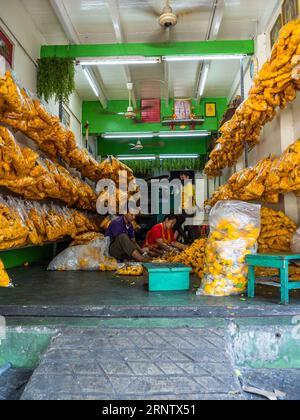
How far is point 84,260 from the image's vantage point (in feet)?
17.4

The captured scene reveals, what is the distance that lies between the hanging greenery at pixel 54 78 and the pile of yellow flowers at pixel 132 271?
12.2ft

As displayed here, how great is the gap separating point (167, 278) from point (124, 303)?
772mm

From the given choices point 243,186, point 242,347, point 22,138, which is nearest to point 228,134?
point 243,186

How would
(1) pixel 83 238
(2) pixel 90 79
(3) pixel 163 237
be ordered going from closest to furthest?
(1) pixel 83 238
(3) pixel 163 237
(2) pixel 90 79

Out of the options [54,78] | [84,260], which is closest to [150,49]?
[54,78]

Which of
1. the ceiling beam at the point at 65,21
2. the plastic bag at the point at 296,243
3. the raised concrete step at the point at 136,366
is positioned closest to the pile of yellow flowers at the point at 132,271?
the plastic bag at the point at 296,243

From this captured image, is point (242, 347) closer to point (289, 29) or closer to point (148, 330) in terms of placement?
point (148, 330)

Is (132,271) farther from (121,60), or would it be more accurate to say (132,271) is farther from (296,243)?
(121,60)

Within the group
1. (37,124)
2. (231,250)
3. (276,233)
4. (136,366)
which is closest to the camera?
(136,366)

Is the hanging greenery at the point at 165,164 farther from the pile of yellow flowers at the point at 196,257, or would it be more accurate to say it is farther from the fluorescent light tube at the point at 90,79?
the pile of yellow flowers at the point at 196,257

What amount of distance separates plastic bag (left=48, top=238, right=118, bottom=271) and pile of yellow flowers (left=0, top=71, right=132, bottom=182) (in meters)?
1.73

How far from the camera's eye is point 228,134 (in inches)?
228

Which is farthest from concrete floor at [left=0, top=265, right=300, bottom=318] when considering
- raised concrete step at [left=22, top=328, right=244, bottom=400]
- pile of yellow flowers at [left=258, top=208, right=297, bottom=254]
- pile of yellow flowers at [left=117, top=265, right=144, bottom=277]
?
pile of yellow flowers at [left=117, top=265, right=144, bottom=277]

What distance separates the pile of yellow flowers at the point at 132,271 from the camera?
4.64 metres
